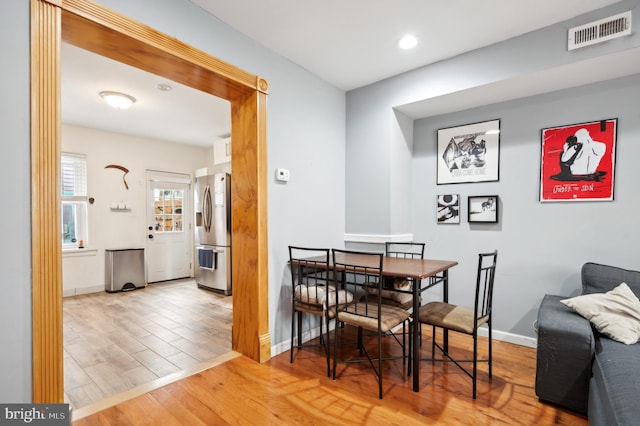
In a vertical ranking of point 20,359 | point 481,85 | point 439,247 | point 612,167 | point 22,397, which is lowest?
point 22,397

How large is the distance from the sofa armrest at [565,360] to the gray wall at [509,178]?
95 centimetres

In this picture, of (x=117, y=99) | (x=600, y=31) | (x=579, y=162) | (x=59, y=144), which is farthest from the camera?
(x=117, y=99)

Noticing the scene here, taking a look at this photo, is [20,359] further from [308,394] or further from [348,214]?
[348,214]

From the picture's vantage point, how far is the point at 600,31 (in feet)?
7.28

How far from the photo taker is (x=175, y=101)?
4055 millimetres

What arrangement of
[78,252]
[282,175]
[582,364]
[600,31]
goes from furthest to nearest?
1. [78,252]
2. [282,175]
3. [600,31]
4. [582,364]

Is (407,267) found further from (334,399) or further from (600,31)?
(600,31)

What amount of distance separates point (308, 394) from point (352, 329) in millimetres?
1298

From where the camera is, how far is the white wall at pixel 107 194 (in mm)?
5074

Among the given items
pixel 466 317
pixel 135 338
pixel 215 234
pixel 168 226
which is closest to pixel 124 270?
pixel 168 226

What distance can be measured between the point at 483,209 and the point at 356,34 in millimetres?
2067

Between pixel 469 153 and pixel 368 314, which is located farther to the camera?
pixel 469 153

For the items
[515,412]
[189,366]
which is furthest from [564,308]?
[189,366]

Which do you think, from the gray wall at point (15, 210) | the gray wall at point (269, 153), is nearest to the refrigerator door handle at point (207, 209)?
the gray wall at point (269, 153)
